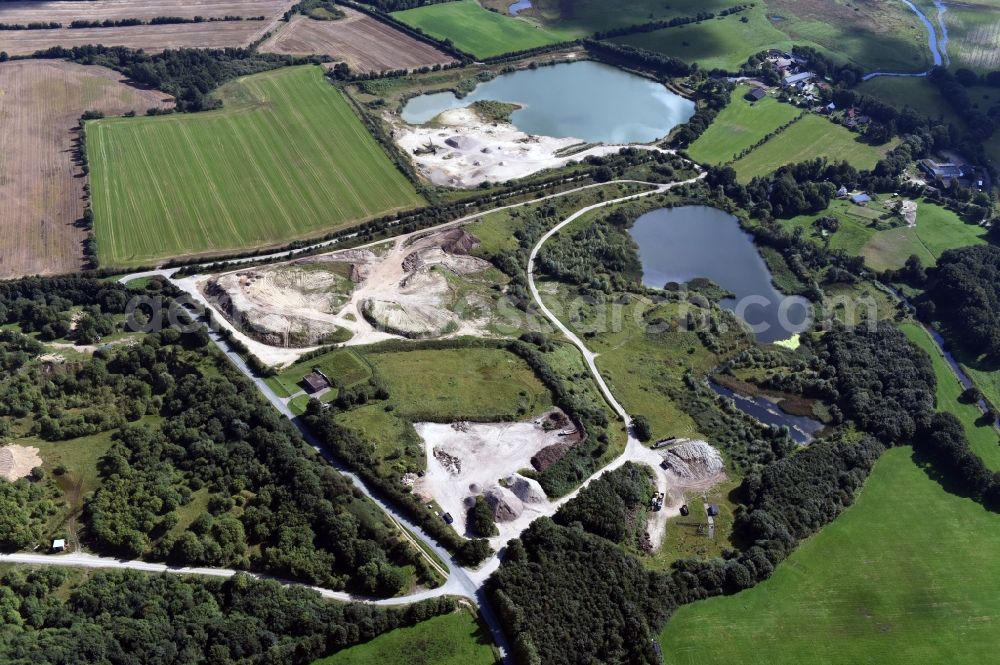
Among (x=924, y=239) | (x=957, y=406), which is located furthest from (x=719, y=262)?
(x=957, y=406)

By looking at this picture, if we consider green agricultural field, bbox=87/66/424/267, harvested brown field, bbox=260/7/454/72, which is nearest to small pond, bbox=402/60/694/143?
harvested brown field, bbox=260/7/454/72

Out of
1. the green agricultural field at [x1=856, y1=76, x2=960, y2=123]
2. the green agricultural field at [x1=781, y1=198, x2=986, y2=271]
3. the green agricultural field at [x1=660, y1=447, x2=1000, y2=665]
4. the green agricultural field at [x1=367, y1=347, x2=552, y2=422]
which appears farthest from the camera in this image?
the green agricultural field at [x1=856, y1=76, x2=960, y2=123]

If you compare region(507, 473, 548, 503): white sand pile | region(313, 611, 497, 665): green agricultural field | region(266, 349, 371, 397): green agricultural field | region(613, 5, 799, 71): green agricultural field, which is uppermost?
region(613, 5, 799, 71): green agricultural field

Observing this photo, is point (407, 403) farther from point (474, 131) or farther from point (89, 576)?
point (474, 131)

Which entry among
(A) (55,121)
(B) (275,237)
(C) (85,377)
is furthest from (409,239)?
(A) (55,121)

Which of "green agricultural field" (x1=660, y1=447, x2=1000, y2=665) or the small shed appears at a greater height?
the small shed

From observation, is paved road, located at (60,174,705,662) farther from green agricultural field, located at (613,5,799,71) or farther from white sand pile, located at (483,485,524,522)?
green agricultural field, located at (613,5,799,71)

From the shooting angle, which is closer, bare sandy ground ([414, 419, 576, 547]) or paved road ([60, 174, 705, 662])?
paved road ([60, 174, 705, 662])

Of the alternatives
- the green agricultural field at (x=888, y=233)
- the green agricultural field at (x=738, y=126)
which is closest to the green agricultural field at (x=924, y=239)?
the green agricultural field at (x=888, y=233)
